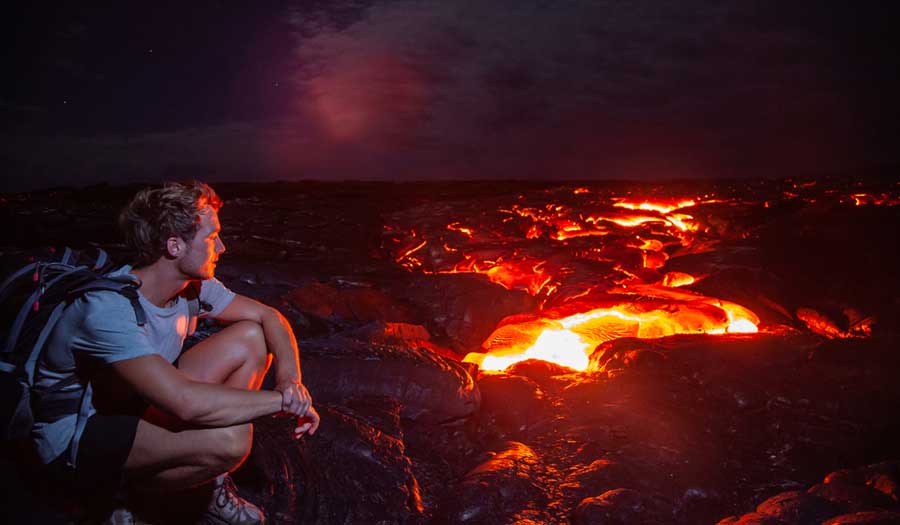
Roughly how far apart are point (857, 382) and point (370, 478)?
378cm

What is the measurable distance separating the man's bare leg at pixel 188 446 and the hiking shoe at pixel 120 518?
142 mm

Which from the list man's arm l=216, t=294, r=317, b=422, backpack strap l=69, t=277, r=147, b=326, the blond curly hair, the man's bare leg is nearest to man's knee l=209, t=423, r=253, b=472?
the man's bare leg

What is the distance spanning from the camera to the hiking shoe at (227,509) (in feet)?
7.86

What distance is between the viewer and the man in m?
1.87

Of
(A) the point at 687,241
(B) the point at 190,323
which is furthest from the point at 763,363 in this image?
(A) the point at 687,241

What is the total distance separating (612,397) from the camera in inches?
158

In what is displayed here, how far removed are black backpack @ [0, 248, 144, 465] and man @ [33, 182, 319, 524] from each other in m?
0.04

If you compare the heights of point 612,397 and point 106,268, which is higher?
point 106,268

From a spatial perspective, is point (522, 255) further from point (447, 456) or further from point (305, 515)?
point (305, 515)

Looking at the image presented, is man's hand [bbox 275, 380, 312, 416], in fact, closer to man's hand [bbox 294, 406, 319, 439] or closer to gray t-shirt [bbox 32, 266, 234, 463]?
man's hand [bbox 294, 406, 319, 439]

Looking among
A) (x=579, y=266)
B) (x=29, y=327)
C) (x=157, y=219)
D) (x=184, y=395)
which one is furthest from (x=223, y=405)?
(x=579, y=266)

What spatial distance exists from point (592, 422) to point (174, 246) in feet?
9.82

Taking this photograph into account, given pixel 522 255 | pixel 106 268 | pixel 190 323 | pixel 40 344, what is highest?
pixel 106 268

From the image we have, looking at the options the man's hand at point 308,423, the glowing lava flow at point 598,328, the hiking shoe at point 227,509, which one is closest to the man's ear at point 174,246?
the man's hand at point 308,423
